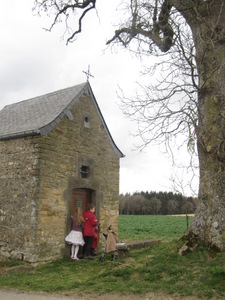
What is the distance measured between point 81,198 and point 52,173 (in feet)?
5.88

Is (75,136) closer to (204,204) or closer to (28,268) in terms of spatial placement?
(28,268)

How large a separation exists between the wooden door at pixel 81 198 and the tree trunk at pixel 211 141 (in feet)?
14.1

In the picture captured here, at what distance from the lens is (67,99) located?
1054 centimetres

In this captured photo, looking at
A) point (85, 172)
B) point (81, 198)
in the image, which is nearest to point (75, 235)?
point (81, 198)

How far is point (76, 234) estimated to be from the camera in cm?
926

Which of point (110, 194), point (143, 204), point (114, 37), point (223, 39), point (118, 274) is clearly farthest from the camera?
point (143, 204)

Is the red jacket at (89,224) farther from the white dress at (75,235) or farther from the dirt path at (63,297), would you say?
the dirt path at (63,297)

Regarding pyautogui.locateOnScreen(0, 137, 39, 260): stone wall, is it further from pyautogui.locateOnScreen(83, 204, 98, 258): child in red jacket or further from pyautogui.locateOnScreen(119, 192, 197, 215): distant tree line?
pyautogui.locateOnScreen(119, 192, 197, 215): distant tree line

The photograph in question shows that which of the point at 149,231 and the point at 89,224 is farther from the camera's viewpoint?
the point at 149,231

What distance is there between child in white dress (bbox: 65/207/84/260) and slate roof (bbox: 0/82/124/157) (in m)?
2.81

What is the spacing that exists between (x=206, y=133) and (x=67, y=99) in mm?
5356

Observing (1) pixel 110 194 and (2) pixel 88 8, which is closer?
(2) pixel 88 8

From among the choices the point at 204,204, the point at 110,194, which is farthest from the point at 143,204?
the point at 204,204

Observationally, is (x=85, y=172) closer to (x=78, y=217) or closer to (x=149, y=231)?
(x=78, y=217)
